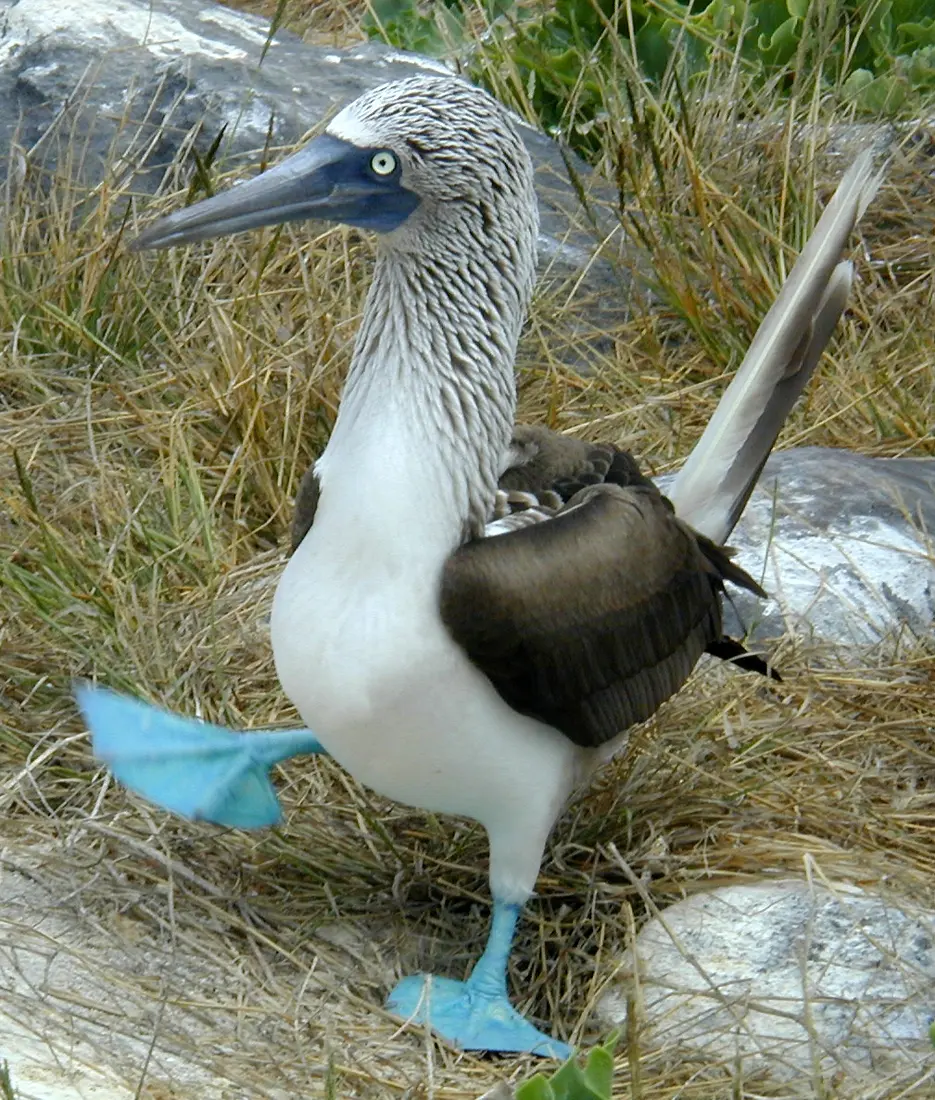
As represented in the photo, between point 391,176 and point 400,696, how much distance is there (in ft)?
2.58

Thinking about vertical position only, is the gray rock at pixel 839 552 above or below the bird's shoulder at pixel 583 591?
below

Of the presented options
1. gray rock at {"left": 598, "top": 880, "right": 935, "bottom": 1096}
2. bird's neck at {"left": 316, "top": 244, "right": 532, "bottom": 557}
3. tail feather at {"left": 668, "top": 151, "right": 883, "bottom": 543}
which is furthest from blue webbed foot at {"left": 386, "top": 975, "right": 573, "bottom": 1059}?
tail feather at {"left": 668, "top": 151, "right": 883, "bottom": 543}

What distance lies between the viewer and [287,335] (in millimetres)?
4457

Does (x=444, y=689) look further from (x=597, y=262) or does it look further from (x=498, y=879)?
(x=597, y=262)

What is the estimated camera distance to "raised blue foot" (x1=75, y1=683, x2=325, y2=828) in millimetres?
3168

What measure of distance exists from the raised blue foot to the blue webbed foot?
0.42m

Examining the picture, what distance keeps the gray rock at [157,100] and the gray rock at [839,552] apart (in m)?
1.10

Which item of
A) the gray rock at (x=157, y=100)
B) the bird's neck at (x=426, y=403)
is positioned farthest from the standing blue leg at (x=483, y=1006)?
the gray rock at (x=157, y=100)

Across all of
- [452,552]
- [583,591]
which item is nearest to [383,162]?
[452,552]

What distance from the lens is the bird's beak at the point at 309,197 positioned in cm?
274

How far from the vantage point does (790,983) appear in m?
2.96

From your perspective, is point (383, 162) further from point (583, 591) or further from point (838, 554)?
point (838, 554)

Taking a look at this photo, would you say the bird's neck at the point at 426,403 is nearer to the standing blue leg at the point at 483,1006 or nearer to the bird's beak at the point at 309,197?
the bird's beak at the point at 309,197

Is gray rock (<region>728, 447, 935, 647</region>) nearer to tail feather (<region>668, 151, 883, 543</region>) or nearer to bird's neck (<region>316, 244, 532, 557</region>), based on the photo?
tail feather (<region>668, 151, 883, 543</region>)
